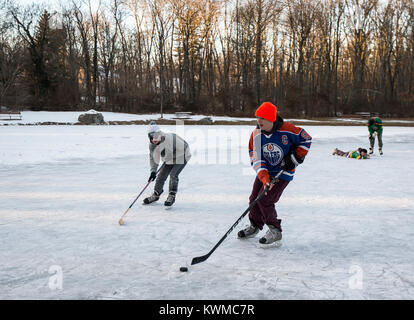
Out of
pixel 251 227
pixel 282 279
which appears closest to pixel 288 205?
pixel 251 227

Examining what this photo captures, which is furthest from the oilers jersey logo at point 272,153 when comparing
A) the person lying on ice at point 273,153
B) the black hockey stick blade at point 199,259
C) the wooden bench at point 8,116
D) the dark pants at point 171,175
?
the wooden bench at point 8,116

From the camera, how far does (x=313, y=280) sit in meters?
2.67

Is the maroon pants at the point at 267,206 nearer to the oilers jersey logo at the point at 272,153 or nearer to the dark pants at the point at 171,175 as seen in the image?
the oilers jersey logo at the point at 272,153

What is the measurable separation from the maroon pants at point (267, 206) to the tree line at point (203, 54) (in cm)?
2499

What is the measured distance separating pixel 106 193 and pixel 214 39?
33865mm

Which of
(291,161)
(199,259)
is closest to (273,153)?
(291,161)

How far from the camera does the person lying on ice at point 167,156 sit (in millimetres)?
4805

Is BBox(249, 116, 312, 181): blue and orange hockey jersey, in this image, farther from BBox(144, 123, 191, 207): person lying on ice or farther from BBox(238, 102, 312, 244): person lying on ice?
BBox(144, 123, 191, 207): person lying on ice

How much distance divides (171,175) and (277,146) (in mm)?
2175

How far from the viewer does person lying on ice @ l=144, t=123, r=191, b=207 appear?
4.80m

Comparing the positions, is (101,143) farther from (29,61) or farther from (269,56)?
(269,56)

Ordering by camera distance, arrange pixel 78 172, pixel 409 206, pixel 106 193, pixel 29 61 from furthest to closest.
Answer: pixel 29 61, pixel 78 172, pixel 106 193, pixel 409 206

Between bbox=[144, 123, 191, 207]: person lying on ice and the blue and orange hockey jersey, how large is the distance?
68.5 inches
